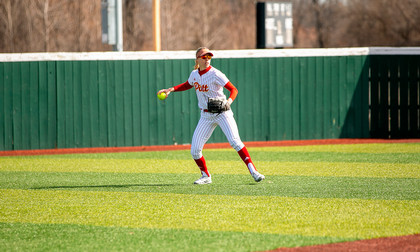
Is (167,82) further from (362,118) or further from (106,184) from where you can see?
(106,184)

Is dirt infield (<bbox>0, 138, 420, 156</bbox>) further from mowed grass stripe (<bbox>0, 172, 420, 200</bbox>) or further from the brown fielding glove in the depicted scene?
the brown fielding glove

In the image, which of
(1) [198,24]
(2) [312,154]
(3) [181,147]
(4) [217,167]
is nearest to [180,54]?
(3) [181,147]


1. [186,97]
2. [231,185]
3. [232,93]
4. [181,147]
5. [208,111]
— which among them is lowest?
[181,147]

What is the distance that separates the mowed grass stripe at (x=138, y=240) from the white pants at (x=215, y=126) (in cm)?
335

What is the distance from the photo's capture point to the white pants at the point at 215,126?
34.6 ft

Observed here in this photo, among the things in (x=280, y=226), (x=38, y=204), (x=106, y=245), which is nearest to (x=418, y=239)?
(x=280, y=226)

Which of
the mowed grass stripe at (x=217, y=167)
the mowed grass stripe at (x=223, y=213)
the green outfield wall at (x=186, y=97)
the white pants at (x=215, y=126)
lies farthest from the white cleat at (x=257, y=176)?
the green outfield wall at (x=186, y=97)

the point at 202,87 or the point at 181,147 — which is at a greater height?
the point at 202,87

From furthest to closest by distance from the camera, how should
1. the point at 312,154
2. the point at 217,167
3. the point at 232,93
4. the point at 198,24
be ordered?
the point at 198,24 → the point at 312,154 → the point at 217,167 → the point at 232,93

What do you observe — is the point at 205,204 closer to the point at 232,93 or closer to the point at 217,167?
the point at 232,93

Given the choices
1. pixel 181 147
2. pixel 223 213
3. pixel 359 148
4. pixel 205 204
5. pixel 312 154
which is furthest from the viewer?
pixel 181 147

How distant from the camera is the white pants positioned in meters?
10.6

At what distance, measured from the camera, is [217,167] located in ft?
42.7

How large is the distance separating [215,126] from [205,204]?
6.68ft
